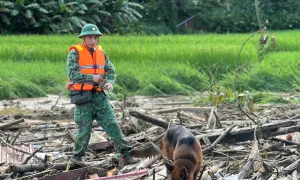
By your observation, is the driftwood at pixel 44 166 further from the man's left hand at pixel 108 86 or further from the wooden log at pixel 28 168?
the man's left hand at pixel 108 86

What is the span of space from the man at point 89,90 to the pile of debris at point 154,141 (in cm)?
18

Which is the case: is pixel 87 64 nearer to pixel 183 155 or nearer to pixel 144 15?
pixel 183 155

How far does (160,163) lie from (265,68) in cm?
707

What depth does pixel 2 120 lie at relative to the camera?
371 inches

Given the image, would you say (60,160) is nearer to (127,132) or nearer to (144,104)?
(127,132)

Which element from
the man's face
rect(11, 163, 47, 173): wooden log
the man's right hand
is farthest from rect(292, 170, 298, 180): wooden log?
the man's face

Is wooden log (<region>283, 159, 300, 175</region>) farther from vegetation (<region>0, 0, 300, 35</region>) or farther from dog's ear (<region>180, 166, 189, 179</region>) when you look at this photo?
vegetation (<region>0, 0, 300, 35</region>)

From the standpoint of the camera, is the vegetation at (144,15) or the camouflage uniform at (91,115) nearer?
the camouflage uniform at (91,115)

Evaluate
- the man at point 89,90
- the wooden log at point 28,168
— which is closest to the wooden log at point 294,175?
the man at point 89,90

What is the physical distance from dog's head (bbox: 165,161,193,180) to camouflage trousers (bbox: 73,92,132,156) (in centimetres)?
157

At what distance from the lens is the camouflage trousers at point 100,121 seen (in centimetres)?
705

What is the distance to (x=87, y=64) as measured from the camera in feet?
23.3

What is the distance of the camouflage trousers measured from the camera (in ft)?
23.1

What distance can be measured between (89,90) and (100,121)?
363 millimetres
